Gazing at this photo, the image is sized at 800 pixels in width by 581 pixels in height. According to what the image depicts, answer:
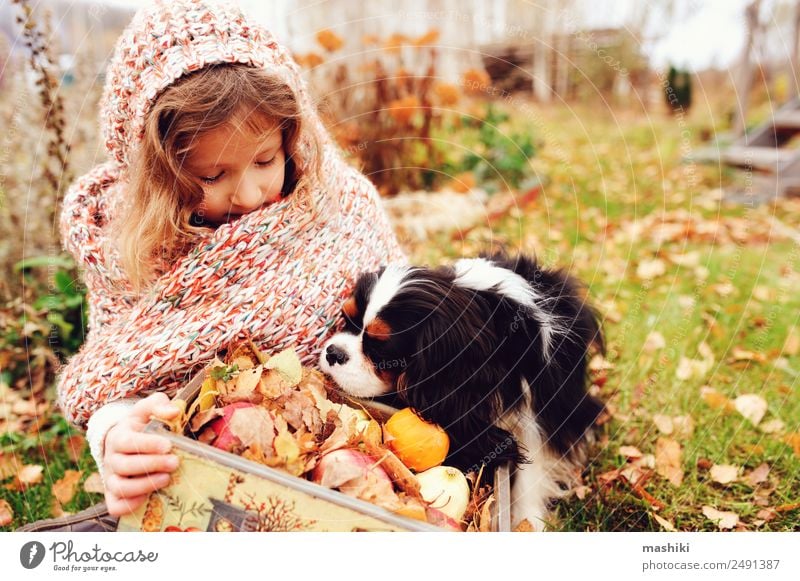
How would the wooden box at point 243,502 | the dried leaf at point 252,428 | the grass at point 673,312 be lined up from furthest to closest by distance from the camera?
the grass at point 673,312 < the dried leaf at point 252,428 < the wooden box at point 243,502

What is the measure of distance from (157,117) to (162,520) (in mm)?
948

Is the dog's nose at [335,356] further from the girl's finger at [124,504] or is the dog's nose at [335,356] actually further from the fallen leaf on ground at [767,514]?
the fallen leaf on ground at [767,514]

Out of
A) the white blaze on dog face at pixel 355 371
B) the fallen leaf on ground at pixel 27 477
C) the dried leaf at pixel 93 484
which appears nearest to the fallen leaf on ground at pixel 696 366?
the white blaze on dog face at pixel 355 371

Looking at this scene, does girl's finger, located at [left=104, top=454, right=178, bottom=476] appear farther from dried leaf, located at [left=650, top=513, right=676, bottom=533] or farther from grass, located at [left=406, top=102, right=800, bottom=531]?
dried leaf, located at [left=650, top=513, right=676, bottom=533]

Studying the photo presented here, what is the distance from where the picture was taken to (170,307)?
5.79 ft

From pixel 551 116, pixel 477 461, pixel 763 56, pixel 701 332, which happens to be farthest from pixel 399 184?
pixel 763 56

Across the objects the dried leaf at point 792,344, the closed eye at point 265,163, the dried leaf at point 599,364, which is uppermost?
the closed eye at point 265,163

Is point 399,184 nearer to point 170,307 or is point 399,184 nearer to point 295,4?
point 295,4

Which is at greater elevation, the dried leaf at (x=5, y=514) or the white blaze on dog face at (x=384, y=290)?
the white blaze on dog face at (x=384, y=290)

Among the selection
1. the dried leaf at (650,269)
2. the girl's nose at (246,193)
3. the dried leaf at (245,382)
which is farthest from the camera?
the dried leaf at (650,269)

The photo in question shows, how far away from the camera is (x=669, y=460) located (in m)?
2.14

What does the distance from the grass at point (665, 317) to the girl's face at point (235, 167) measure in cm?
82

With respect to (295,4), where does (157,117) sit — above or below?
below

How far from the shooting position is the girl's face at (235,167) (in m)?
1.69
